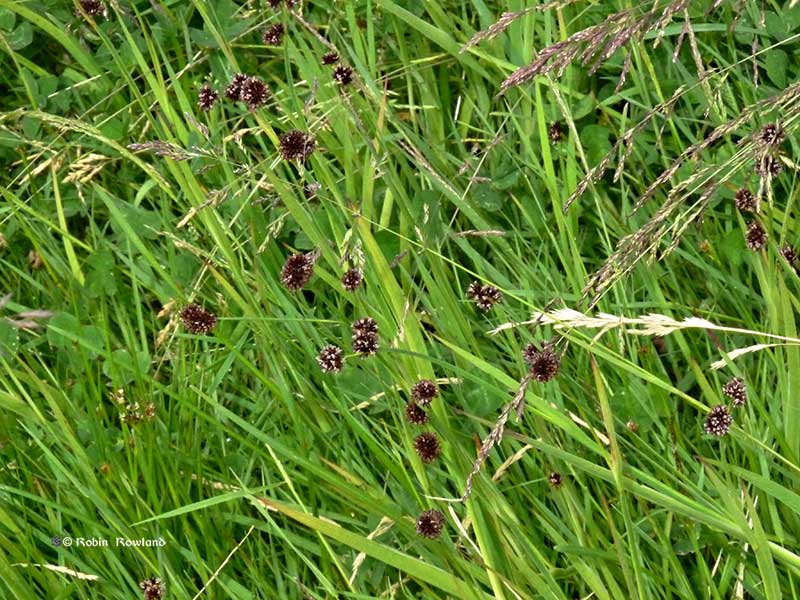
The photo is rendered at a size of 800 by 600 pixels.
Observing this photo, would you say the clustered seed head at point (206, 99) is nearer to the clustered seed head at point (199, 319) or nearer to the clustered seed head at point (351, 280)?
the clustered seed head at point (199, 319)

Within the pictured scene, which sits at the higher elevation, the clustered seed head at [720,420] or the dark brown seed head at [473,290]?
the dark brown seed head at [473,290]

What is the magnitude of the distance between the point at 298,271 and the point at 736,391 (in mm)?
968

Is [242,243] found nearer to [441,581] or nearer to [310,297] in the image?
[310,297]

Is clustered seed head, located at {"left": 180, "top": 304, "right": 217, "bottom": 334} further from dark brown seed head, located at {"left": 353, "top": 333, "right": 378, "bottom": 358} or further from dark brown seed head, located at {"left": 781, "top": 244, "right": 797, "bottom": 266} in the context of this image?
dark brown seed head, located at {"left": 781, "top": 244, "right": 797, "bottom": 266}

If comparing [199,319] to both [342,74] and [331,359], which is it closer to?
[331,359]

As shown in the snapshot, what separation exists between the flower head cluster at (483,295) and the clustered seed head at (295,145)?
489 millimetres

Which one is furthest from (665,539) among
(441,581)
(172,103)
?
(172,103)

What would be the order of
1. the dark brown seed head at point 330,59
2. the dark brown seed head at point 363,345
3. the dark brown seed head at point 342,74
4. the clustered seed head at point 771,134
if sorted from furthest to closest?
the dark brown seed head at point 330,59 → the dark brown seed head at point 342,74 → the dark brown seed head at point 363,345 → the clustered seed head at point 771,134

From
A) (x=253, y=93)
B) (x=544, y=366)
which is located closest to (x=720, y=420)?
(x=544, y=366)

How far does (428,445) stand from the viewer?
7.48 ft

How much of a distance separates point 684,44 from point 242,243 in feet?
4.29

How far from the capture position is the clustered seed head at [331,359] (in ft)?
7.98

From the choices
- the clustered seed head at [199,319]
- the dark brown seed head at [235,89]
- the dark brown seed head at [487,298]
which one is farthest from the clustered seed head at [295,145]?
the dark brown seed head at [487,298]

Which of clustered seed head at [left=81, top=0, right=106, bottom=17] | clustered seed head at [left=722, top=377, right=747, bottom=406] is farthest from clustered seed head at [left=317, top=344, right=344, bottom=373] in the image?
clustered seed head at [left=81, top=0, right=106, bottom=17]
